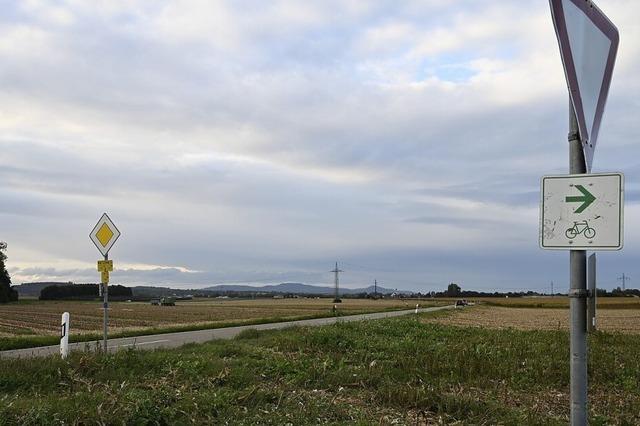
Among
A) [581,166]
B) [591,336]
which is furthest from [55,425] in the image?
[591,336]

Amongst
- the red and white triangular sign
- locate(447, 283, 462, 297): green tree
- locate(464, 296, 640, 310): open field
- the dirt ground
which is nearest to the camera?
the red and white triangular sign

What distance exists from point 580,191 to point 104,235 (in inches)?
506

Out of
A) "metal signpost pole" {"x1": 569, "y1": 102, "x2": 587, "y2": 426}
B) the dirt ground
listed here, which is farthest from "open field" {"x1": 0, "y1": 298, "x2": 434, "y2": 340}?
"metal signpost pole" {"x1": 569, "y1": 102, "x2": 587, "y2": 426}

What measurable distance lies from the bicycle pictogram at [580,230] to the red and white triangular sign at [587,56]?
39 centimetres

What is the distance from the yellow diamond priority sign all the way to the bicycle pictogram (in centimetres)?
1258

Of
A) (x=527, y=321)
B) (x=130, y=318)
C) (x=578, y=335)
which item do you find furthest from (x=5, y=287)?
(x=578, y=335)

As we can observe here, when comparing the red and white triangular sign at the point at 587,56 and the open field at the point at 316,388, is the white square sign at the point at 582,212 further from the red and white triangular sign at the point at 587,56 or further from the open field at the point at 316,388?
the open field at the point at 316,388

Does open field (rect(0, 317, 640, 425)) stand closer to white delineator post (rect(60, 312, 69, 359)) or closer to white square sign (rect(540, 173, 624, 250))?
white delineator post (rect(60, 312, 69, 359))

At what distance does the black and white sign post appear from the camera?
9.71 ft

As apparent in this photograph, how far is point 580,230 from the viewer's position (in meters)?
3.04

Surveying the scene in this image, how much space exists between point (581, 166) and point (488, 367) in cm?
845

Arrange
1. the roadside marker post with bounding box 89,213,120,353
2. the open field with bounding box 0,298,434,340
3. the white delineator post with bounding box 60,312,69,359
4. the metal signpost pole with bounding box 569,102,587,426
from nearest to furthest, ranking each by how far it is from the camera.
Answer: the metal signpost pole with bounding box 569,102,587,426 < the white delineator post with bounding box 60,312,69,359 < the roadside marker post with bounding box 89,213,120,353 < the open field with bounding box 0,298,434,340

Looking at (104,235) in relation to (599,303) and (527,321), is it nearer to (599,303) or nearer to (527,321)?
(527,321)

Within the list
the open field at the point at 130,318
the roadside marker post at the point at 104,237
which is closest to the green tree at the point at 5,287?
the open field at the point at 130,318
